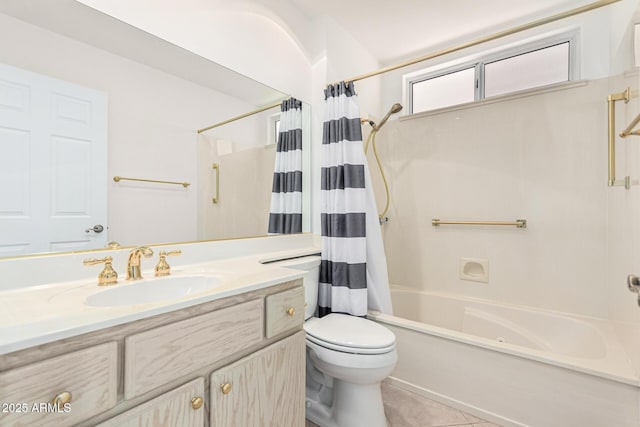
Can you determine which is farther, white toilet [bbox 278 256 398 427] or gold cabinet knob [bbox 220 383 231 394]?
white toilet [bbox 278 256 398 427]

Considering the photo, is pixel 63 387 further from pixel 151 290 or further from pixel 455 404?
pixel 455 404

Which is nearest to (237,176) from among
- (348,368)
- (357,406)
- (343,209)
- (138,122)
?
(138,122)

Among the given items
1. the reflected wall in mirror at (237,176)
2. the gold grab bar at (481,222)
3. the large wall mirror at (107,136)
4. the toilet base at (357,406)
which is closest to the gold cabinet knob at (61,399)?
the large wall mirror at (107,136)

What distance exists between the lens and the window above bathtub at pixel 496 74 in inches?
82.6

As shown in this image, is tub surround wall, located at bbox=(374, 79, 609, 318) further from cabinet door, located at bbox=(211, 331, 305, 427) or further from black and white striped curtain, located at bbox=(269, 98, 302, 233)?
cabinet door, located at bbox=(211, 331, 305, 427)

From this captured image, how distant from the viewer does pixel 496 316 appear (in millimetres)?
2064

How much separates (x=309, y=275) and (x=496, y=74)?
2185 mm

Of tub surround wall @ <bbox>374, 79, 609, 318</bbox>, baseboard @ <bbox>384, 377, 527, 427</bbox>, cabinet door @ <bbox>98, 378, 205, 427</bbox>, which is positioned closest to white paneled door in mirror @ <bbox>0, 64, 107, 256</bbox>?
cabinet door @ <bbox>98, 378, 205, 427</bbox>

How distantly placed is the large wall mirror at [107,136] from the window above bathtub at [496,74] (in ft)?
5.79

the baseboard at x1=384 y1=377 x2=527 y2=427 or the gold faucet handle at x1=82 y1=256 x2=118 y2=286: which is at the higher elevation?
the gold faucet handle at x1=82 y1=256 x2=118 y2=286

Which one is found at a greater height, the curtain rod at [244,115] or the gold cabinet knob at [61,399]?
the curtain rod at [244,115]

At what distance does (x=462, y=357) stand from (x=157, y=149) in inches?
70.6

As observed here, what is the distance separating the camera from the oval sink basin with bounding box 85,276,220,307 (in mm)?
907

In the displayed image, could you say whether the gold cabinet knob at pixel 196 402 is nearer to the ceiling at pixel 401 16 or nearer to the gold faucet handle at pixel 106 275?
the gold faucet handle at pixel 106 275
